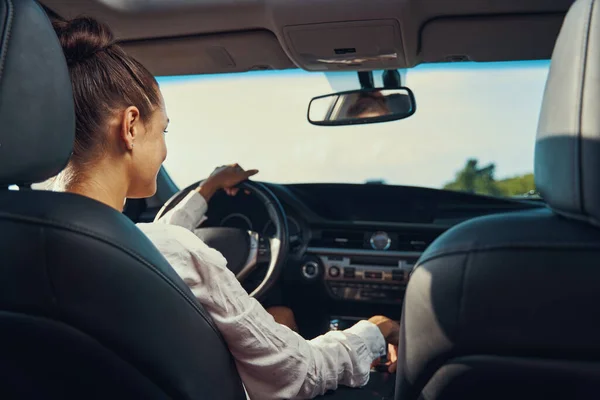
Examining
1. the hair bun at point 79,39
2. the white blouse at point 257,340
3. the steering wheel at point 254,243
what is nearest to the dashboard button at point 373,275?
the steering wheel at point 254,243

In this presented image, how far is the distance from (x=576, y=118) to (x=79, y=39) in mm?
1145

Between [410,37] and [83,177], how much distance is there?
1.76 metres

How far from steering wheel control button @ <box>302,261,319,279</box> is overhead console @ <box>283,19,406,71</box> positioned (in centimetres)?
101

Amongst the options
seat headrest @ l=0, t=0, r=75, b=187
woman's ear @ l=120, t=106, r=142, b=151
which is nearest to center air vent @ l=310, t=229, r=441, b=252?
woman's ear @ l=120, t=106, r=142, b=151

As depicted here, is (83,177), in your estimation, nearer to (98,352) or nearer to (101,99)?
(101,99)

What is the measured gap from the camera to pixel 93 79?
1.70 m

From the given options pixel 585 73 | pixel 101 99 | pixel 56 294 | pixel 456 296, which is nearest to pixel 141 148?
pixel 101 99

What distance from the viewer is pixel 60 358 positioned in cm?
137

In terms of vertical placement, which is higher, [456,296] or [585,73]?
[585,73]

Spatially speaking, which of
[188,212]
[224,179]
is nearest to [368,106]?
[224,179]

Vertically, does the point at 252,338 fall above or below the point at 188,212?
above

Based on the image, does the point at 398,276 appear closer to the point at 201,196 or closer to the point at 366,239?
the point at 366,239

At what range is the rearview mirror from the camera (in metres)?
3.34

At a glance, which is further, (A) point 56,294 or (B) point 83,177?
(B) point 83,177
